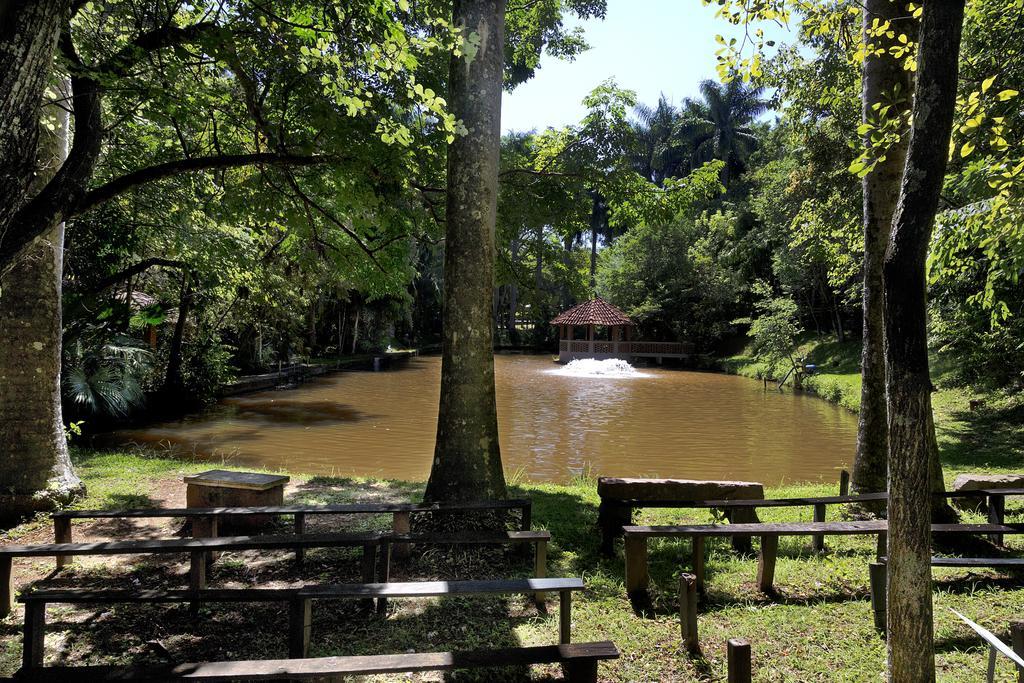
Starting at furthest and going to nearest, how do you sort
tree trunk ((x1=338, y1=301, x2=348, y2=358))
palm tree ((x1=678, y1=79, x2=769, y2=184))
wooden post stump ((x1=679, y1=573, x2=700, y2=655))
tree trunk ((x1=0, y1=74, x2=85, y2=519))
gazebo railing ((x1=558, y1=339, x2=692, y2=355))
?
palm tree ((x1=678, y1=79, x2=769, y2=184)) → gazebo railing ((x1=558, y1=339, x2=692, y2=355)) → tree trunk ((x1=338, y1=301, x2=348, y2=358)) → tree trunk ((x1=0, y1=74, x2=85, y2=519)) → wooden post stump ((x1=679, y1=573, x2=700, y2=655))

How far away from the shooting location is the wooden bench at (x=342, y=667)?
7.94 feet

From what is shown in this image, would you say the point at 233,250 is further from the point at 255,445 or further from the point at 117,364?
the point at 117,364

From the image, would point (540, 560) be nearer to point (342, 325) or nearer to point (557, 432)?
point (557, 432)

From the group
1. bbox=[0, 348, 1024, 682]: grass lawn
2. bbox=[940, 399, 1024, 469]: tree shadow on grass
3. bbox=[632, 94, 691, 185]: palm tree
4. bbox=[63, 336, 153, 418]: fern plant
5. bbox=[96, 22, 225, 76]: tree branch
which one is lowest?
bbox=[940, 399, 1024, 469]: tree shadow on grass

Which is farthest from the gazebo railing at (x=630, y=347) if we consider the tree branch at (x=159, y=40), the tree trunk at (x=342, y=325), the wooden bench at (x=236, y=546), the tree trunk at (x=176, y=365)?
the wooden bench at (x=236, y=546)

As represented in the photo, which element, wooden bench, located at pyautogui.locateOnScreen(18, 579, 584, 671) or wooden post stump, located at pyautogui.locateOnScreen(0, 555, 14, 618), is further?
wooden post stump, located at pyautogui.locateOnScreen(0, 555, 14, 618)

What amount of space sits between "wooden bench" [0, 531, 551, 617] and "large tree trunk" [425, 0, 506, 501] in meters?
0.96

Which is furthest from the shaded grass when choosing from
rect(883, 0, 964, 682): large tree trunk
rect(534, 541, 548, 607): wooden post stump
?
rect(883, 0, 964, 682): large tree trunk

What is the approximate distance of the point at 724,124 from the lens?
46.9 metres

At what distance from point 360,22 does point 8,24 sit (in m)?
3.36

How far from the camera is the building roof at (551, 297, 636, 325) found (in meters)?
34.2

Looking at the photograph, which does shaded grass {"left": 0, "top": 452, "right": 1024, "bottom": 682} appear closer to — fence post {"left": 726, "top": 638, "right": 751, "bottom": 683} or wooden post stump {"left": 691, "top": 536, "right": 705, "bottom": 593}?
wooden post stump {"left": 691, "top": 536, "right": 705, "bottom": 593}

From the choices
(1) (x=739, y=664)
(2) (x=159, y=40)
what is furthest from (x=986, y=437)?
(2) (x=159, y=40)

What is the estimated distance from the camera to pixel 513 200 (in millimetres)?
7387
